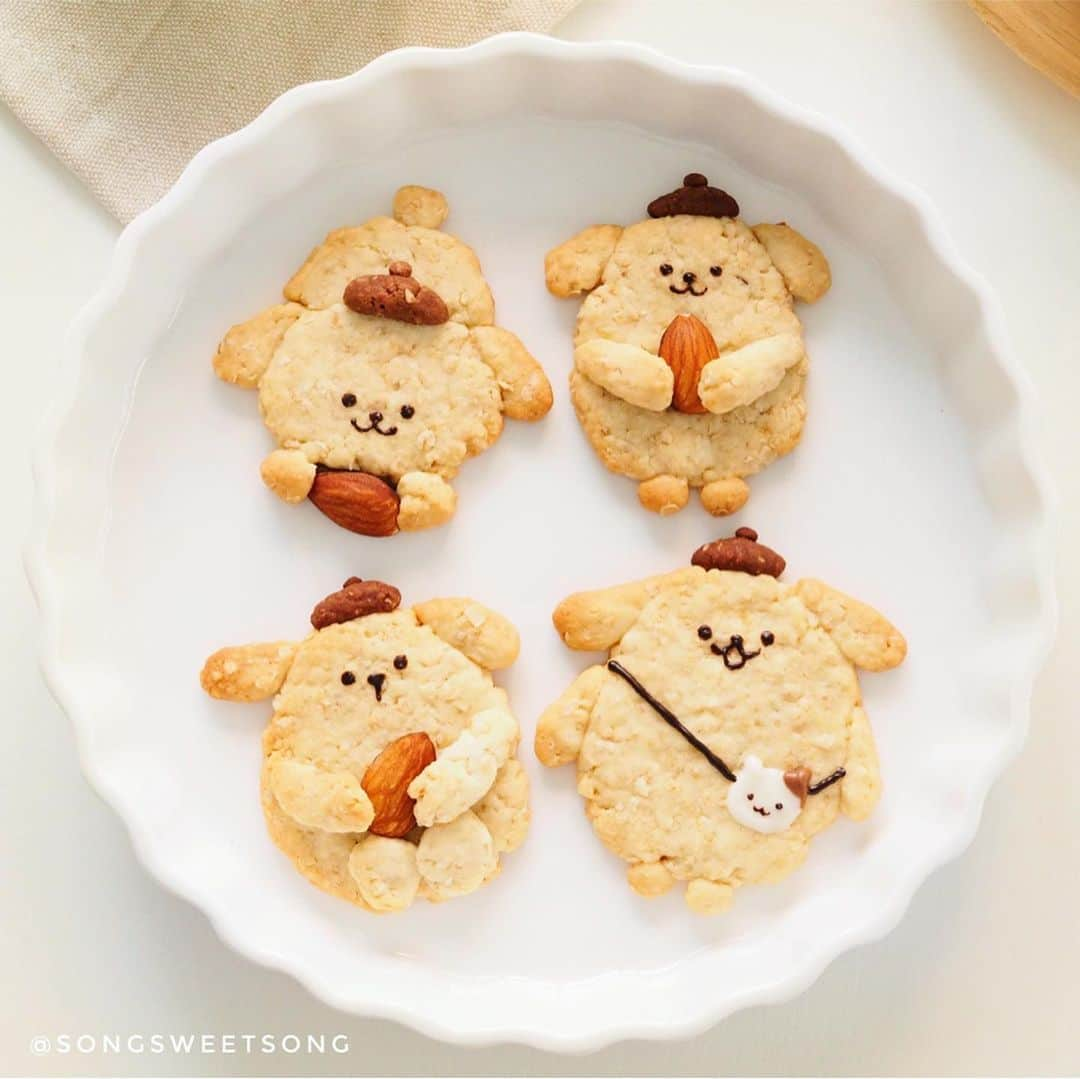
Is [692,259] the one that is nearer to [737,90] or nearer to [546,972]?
[737,90]

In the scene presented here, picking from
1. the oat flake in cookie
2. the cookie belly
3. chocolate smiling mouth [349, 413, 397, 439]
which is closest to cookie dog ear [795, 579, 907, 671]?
the oat flake in cookie

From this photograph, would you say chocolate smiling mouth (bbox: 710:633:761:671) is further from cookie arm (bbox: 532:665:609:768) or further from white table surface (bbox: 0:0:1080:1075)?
white table surface (bbox: 0:0:1080:1075)

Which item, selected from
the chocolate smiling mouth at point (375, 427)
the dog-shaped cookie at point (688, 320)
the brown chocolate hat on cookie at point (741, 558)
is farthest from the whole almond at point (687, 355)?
the chocolate smiling mouth at point (375, 427)

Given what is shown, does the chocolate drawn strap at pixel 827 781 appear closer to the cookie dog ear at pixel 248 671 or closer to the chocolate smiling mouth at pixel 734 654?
the chocolate smiling mouth at pixel 734 654

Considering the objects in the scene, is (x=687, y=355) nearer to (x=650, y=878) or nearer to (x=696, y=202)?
(x=696, y=202)

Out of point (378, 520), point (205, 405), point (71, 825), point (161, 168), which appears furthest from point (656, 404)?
point (71, 825)
